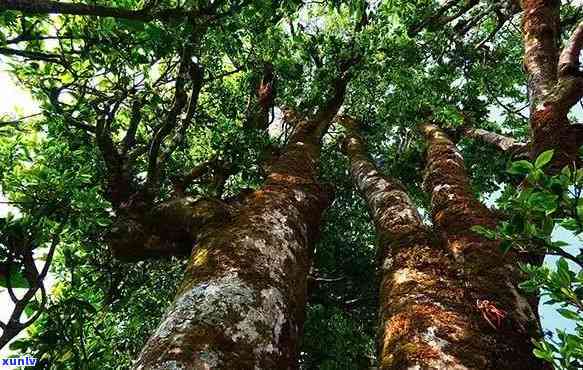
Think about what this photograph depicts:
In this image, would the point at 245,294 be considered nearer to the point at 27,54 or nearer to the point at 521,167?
the point at 521,167

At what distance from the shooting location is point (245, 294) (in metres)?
2.84

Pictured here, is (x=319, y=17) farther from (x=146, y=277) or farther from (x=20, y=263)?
(x=20, y=263)

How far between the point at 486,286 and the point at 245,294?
5.58ft

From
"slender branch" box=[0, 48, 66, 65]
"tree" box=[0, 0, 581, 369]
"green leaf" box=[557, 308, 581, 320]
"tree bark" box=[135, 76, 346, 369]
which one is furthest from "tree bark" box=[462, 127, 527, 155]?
"slender branch" box=[0, 48, 66, 65]

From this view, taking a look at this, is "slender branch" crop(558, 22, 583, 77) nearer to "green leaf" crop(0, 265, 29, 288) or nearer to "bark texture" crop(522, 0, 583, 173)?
"bark texture" crop(522, 0, 583, 173)

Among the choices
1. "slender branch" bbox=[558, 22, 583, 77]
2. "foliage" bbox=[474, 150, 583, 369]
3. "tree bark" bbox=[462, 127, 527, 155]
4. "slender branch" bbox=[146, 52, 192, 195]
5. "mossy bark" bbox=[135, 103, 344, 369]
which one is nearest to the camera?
"foliage" bbox=[474, 150, 583, 369]

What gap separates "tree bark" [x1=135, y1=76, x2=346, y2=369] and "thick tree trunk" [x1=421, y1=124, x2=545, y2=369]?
3.86ft

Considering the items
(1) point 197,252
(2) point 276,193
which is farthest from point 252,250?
(2) point 276,193

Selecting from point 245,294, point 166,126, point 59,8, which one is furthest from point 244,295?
point 166,126

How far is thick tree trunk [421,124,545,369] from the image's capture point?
246 centimetres

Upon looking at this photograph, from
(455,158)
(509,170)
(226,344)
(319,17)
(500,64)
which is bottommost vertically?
(226,344)

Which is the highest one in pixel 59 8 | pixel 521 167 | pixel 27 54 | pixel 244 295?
pixel 27 54

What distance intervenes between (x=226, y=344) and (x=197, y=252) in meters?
1.38

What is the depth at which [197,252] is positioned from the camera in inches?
145
